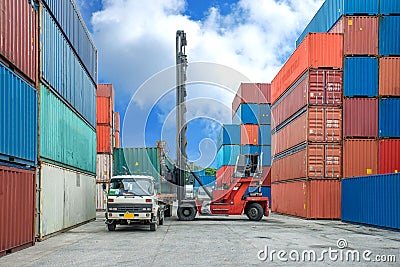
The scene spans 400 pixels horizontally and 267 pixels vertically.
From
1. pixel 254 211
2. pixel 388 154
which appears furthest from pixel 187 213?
pixel 388 154

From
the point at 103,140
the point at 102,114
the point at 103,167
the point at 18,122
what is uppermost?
the point at 102,114

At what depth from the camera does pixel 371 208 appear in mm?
23297

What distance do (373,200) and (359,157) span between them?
5.52m

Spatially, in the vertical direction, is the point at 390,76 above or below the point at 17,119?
above

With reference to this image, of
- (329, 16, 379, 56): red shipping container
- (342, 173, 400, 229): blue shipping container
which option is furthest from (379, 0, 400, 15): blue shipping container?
(342, 173, 400, 229): blue shipping container

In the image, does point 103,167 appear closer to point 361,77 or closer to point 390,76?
point 361,77

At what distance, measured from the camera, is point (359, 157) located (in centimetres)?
2812

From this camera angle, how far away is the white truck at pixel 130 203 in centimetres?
1986

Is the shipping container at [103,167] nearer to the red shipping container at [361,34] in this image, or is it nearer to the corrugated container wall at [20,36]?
the red shipping container at [361,34]

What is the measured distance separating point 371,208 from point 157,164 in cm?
1517

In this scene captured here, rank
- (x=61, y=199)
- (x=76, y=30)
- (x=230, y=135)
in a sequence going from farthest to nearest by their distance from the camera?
(x=230, y=135) → (x=76, y=30) → (x=61, y=199)

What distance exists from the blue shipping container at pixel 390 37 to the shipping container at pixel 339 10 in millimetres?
869

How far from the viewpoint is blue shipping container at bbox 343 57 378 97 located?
2808cm

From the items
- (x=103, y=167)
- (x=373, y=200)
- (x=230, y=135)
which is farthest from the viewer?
(x=230, y=135)
